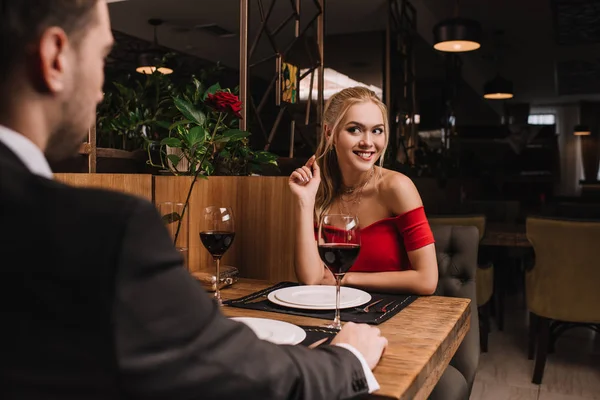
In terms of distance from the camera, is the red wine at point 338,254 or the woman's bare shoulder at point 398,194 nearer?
the red wine at point 338,254

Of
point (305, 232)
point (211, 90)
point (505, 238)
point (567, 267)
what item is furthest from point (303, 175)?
point (505, 238)

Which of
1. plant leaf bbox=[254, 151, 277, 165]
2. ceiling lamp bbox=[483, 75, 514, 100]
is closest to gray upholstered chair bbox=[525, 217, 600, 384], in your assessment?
plant leaf bbox=[254, 151, 277, 165]

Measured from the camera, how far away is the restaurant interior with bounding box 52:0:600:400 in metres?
1.65

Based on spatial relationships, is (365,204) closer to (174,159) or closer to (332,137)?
(332,137)

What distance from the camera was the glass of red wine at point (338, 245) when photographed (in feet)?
4.14

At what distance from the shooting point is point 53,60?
2.03 ft

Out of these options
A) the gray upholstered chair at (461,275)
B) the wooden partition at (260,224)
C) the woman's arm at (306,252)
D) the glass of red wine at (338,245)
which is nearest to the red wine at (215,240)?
the glass of red wine at (338,245)

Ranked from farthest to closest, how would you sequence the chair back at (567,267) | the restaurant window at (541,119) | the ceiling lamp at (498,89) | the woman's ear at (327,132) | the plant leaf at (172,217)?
the restaurant window at (541,119), the ceiling lamp at (498,89), the chair back at (567,267), the woman's ear at (327,132), the plant leaf at (172,217)

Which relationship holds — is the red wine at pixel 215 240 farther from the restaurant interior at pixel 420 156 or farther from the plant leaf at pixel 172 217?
the plant leaf at pixel 172 217

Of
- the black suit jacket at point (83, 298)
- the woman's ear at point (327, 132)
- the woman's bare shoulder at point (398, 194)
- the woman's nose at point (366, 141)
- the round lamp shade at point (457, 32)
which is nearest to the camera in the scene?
the black suit jacket at point (83, 298)

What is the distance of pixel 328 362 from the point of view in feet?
2.62

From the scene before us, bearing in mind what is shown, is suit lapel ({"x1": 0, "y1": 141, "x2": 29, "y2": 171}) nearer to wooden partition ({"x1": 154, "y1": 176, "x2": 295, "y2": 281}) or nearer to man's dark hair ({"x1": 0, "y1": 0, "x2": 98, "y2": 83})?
man's dark hair ({"x1": 0, "y1": 0, "x2": 98, "y2": 83})

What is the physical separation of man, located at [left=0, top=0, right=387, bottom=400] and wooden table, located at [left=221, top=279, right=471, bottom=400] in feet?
1.15

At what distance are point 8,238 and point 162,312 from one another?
0.16 m
